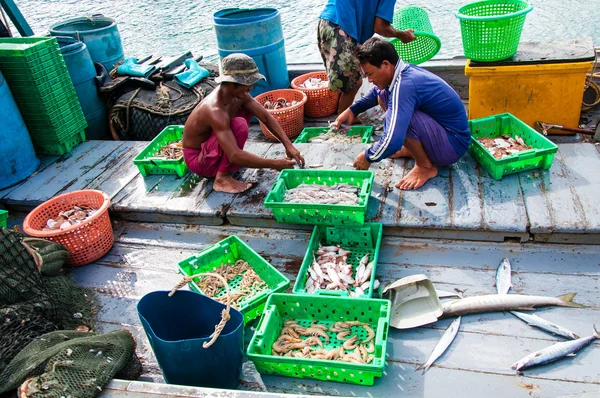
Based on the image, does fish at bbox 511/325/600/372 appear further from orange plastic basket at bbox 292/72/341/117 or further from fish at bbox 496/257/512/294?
orange plastic basket at bbox 292/72/341/117

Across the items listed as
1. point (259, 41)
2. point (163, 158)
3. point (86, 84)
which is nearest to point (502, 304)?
point (163, 158)

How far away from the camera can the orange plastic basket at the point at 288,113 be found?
521cm

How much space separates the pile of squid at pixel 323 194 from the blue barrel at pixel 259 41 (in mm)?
2477

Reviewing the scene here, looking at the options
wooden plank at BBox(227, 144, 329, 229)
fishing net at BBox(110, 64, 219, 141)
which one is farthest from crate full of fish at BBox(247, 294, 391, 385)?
fishing net at BBox(110, 64, 219, 141)

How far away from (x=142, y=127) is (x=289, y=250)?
313 cm

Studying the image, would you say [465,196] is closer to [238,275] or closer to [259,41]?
[238,275]

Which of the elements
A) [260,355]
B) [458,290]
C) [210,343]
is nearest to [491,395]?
[458,290]

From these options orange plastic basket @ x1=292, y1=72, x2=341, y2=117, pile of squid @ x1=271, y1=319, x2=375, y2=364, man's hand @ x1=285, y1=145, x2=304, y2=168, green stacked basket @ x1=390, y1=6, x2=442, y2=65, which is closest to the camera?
pile of squid @ x1=271, y1=319, x2=375, y2=364

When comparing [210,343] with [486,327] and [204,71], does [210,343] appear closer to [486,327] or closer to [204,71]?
[486,327]

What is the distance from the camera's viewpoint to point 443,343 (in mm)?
2795

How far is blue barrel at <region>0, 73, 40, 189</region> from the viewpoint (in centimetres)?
469

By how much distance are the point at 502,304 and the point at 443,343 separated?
0.49 metres

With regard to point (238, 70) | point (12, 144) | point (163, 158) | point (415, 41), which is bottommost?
point (163, 158)

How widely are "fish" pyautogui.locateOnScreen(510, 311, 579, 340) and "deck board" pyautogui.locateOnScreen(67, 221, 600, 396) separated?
1.5 inches
